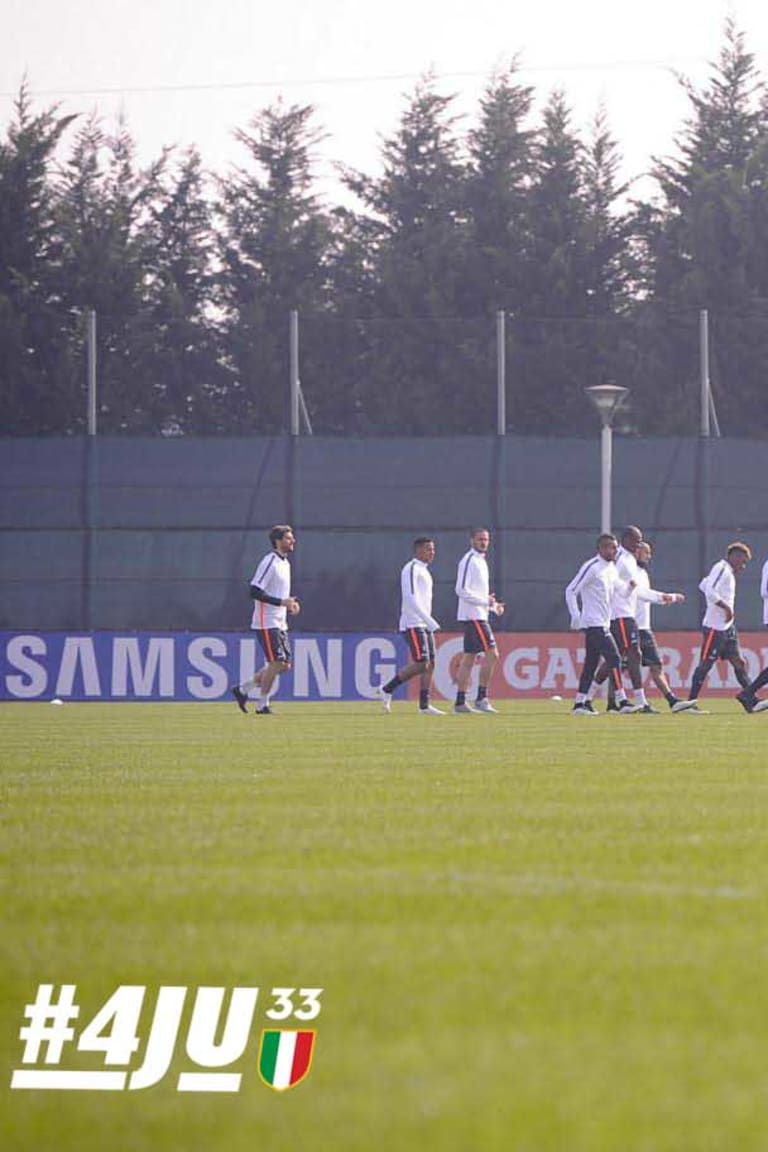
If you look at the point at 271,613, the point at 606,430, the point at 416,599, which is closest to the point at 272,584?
the point at 271,613

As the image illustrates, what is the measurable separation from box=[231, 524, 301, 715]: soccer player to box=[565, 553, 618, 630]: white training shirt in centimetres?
319

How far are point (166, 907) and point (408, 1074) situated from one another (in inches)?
92.2

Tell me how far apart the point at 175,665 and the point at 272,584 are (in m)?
8.15

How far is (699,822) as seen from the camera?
8891 millimetres

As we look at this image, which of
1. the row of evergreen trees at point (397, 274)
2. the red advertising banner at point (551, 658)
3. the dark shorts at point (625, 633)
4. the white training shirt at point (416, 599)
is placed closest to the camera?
the dark shorts at point (625, 633)

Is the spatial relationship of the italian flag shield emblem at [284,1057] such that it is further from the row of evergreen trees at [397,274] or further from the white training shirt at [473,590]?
the row of evergreen trees at [397,274]

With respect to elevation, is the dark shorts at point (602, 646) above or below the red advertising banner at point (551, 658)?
above

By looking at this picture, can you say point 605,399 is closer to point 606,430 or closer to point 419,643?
point 606,430

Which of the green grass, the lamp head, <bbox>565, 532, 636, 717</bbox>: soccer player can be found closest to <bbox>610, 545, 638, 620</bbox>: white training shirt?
<bbox>565, 532, 636, 717</bbox>: soccer player

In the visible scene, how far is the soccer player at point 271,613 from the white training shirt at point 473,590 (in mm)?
2386

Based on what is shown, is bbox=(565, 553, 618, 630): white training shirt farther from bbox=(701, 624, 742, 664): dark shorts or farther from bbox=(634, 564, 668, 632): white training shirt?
bbox=(701, 624, 742, 664): dark shorts

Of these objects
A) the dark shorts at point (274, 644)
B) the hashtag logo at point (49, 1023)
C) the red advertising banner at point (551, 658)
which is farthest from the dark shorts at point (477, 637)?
the hashtag logo at point (49, 1023)

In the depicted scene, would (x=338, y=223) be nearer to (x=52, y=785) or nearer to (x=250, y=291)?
(x=250, y=291)

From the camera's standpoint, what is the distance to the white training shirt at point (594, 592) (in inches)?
1015
